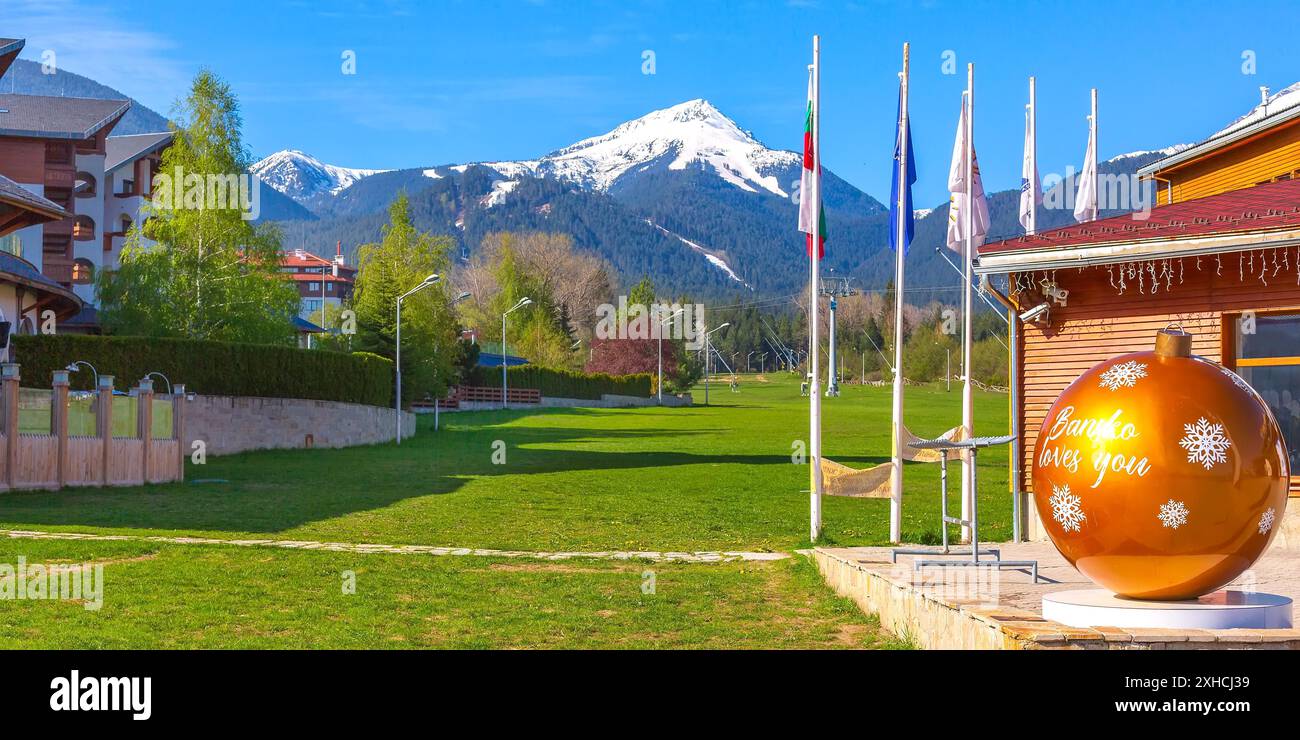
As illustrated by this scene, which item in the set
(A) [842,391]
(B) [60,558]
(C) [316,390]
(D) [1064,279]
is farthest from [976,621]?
(A) [842,391]

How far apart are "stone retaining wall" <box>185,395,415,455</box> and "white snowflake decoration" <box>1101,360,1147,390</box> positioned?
106ft

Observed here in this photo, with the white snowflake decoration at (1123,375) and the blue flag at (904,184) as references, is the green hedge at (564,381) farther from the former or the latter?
the white snowflake decoration at (1123,375)

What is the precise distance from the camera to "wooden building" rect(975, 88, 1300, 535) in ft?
53.6

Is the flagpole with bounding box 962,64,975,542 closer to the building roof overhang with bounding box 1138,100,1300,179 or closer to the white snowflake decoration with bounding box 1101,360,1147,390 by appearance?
the building roof overhang with bounding box 1138,100,1300,179

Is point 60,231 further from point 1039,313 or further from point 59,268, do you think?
point 1039,313

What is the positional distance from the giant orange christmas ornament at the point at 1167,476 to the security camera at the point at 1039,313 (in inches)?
352

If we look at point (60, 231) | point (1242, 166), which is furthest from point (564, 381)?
point (1242, 166)

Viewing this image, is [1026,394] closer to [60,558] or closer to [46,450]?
[60,558]

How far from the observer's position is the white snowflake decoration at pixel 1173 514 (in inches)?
358

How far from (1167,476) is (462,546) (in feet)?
40.0

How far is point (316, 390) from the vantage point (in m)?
46.8

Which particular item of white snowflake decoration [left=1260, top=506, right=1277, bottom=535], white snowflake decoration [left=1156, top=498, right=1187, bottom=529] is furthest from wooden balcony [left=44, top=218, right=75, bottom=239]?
white snowflake decoration [left=1260, top=506, right=1277, bottom=535]

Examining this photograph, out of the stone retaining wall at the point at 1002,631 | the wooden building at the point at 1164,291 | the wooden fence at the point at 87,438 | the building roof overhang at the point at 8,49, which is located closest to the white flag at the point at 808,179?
the wooden building at the point at 1164,291

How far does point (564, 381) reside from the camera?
345 ft
